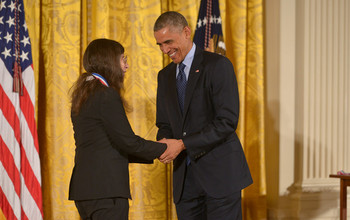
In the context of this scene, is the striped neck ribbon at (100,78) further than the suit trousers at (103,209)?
Yes

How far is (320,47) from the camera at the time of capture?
4402 millimetres

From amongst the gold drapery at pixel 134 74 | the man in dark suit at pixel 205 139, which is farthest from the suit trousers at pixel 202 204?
the gold drapery at pixel 134 74

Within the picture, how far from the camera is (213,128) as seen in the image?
2.39m

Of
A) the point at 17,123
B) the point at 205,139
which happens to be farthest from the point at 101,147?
the point at 17,123

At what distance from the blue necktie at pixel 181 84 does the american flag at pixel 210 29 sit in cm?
162

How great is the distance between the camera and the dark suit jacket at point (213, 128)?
2410mm

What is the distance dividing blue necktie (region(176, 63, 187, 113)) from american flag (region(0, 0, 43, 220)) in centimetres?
170

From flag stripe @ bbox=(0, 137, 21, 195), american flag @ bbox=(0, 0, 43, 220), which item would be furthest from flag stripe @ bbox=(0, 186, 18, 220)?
flag stripe @ bbox=(0, 137, 21, 195)

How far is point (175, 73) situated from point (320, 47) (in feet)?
7.61

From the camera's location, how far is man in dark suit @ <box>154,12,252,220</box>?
241 centimetres

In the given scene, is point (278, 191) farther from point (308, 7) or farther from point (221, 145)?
point (221, 145)

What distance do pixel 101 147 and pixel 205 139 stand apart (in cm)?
59

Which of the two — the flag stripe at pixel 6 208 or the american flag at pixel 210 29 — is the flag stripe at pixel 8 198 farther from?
the american flag at pixel 210 29

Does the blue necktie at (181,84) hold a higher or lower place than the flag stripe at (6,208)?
higher
